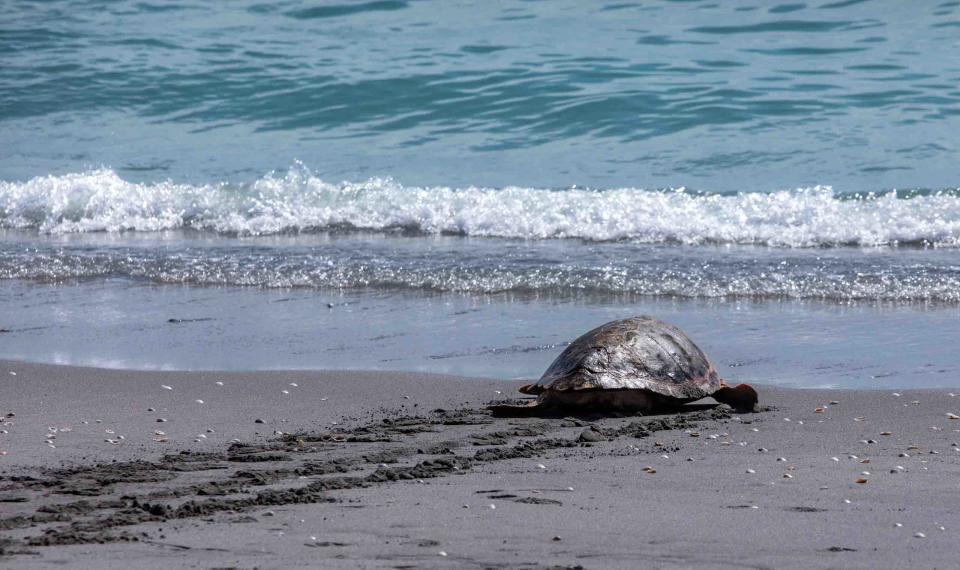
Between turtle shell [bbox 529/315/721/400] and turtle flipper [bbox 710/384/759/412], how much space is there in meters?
0.14

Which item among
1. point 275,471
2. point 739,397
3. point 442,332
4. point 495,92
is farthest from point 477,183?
point 275,471

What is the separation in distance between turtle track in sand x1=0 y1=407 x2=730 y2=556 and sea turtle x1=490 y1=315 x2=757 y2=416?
0.37 feet

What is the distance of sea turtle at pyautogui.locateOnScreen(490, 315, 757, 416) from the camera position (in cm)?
545

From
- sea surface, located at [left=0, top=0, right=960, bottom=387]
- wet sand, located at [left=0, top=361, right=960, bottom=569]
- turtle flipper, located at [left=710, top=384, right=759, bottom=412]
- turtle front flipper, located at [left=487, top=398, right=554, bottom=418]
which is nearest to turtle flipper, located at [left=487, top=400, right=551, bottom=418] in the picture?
turtle front flipper, located at [left=487, top=398, right=554, bottom=418]

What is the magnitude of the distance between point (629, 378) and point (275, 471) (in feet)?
6.30

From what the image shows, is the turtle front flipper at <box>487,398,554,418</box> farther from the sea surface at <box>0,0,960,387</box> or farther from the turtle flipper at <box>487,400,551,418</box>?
the sea surface at <box>0,0,960,387</box>

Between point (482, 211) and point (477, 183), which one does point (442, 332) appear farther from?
point (477, 183)

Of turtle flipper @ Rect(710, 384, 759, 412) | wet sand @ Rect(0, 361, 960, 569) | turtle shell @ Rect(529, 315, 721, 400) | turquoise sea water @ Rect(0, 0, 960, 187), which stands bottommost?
wet sand @ Rect(0, 361, 960, 569)

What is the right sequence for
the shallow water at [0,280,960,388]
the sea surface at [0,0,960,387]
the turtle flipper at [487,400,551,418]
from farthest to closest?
1. the sea surface at [0,0,960,387]
2. the shallow water at [0,280,960,388]
3. the turtle flipper at [487,400,551,418]

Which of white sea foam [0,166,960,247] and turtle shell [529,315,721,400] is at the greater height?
white sea foam [0,166,960,247]

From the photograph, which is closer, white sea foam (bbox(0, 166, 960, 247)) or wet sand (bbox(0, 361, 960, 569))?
wet sand (bbox(0, 361, 960, 569))

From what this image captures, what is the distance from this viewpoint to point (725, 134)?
14.7 m

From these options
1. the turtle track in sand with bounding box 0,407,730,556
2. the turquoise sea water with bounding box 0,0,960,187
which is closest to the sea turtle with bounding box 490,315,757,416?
the turtle track in sand with bounding box 0,407,730,556

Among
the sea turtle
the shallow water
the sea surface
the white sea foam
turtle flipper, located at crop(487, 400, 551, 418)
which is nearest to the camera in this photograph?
turtle flipper, located at crop(487, 400, 551, 418)
